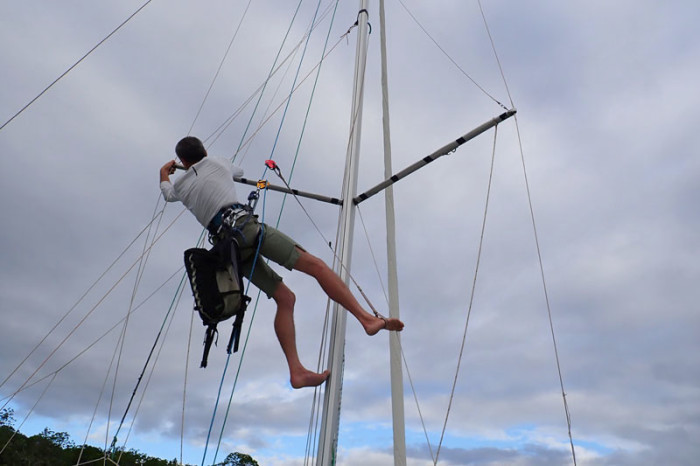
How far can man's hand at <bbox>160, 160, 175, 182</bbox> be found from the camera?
14.6 ft

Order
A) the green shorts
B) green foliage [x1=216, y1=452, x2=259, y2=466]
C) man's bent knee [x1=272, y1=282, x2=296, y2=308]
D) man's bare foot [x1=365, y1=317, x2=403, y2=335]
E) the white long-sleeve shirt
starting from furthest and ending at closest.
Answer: green foliage [x1=216, y1=452, x2=259, y2=466], man's bent knee [x1=272, y1=282, x2=296, y2=308], the white long-sleeve shirt, the green shorts, man's bare foot [x1=365, y1=317, x2=403, y2=335]

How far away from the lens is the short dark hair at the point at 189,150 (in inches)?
170

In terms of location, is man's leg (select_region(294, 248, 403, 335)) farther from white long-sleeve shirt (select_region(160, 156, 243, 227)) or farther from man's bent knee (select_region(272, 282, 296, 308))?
white long-sleeve shirt (select_region(160, 156, 243, 227))

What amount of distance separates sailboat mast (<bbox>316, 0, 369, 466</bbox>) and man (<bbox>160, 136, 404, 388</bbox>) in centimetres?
14

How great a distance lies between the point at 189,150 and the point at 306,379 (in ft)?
6.18

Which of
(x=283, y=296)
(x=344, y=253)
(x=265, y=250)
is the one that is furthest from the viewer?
(x=344, y=253)

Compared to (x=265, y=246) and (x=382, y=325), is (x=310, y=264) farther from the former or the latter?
(x=382, y=325)

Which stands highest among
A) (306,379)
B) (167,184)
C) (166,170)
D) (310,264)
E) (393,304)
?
(166,170)

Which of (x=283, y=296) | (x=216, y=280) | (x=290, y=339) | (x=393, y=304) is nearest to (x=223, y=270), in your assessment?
(x=216, y=280)

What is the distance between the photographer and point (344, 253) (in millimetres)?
4852

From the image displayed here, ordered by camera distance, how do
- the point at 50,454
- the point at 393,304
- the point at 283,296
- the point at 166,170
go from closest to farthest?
1. the point at 283,296
2. the point at 166,170
3. the point at 393,304
4. the point at 50,454

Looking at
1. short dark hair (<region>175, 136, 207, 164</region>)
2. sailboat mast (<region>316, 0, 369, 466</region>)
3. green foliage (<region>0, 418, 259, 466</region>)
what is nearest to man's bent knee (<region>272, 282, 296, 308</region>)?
sailboat mast (<region>316, 0, 369, 466</region>)

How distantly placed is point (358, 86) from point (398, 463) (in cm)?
357

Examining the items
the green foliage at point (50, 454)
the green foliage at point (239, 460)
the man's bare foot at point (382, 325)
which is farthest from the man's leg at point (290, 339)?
the green foliage at point (239, 460)
